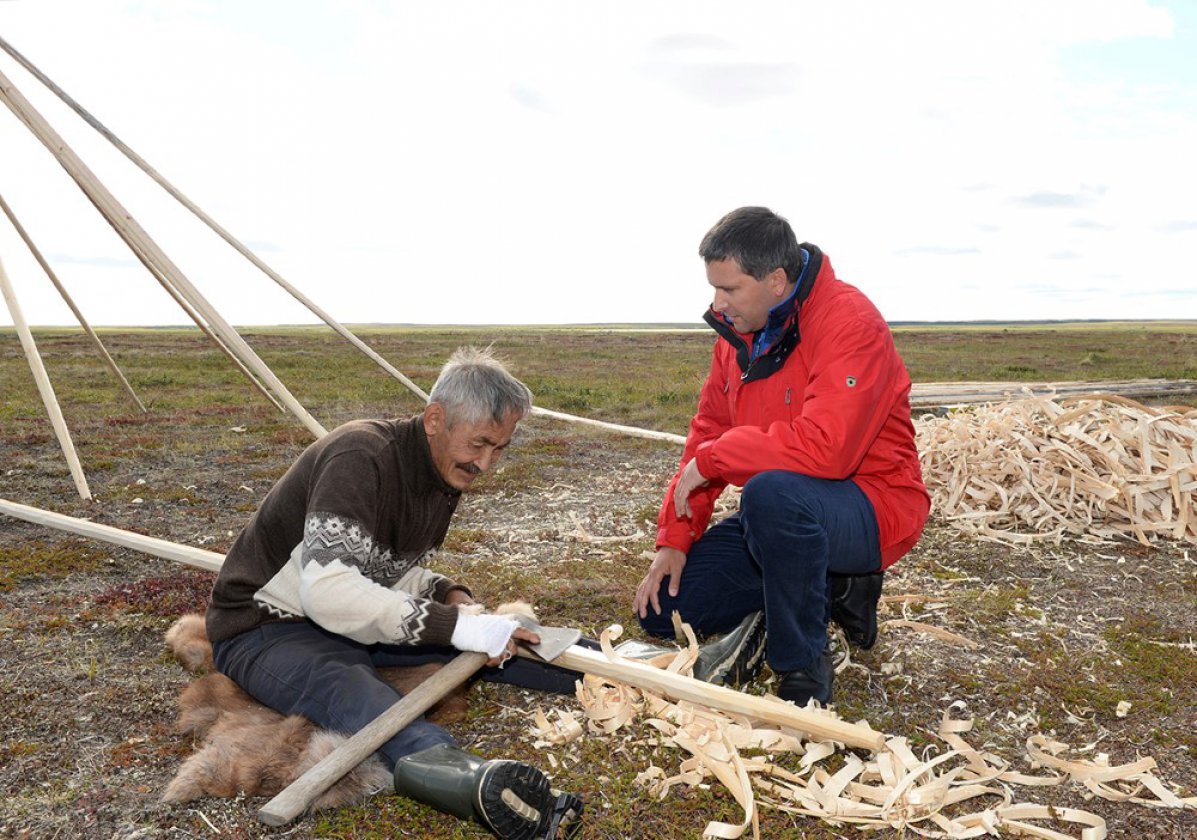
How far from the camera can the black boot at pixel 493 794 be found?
2.41m

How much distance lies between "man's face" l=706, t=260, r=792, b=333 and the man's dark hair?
0.02m

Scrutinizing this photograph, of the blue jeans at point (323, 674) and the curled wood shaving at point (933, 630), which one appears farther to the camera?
the curled wood shaving at point (933, 630)

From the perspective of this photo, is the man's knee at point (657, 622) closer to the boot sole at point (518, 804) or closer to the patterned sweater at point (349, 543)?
the patterned sweater at point (349, 543)

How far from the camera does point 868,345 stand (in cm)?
327

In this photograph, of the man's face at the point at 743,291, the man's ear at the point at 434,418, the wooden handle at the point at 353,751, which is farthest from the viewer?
the man's face at the point at 743,291

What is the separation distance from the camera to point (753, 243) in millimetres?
3303

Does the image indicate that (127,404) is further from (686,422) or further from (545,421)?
(686,422)

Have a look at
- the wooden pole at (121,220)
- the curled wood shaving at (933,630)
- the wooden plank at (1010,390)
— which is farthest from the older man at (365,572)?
the wooden plank at (1010,390)

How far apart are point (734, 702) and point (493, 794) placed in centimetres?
92

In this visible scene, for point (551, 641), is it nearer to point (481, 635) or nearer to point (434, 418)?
point (481, 635)

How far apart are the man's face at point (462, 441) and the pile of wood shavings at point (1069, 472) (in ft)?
14.5

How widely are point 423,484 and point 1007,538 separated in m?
4.54

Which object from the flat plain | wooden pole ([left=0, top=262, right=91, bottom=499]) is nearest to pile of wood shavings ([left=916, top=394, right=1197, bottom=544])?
the flat plain

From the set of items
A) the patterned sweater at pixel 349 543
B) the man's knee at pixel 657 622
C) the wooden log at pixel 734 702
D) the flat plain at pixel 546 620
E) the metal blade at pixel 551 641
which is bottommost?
the flat plain at pixel 546 620
